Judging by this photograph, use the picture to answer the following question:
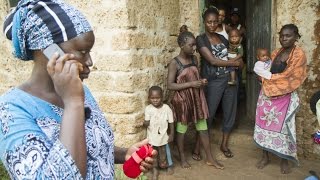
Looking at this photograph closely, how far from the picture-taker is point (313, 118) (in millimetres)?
4168

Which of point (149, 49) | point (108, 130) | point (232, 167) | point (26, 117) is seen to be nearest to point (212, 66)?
point (149, 49)

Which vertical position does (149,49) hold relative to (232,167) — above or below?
above

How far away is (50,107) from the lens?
3.77 ft

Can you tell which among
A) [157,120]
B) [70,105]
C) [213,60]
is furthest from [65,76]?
[213,60]

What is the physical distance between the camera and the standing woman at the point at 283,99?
143 inches

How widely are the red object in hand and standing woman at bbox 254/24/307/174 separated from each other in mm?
2667

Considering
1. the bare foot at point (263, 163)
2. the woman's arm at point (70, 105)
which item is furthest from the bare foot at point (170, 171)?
the woman's arm at point (70, 105)

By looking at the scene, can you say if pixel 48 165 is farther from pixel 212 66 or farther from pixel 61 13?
pixel 212 66

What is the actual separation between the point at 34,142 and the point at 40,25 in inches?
15.1

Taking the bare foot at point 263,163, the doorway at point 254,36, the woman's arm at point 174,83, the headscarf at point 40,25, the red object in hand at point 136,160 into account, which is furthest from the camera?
the doorway at point 254,36

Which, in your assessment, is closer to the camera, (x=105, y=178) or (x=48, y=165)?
(x=48, y=165)

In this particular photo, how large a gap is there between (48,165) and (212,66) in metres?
3.33

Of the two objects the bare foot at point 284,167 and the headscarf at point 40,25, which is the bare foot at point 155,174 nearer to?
the bare foot at point 284,167

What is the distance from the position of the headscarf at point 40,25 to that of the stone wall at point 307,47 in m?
3.64
